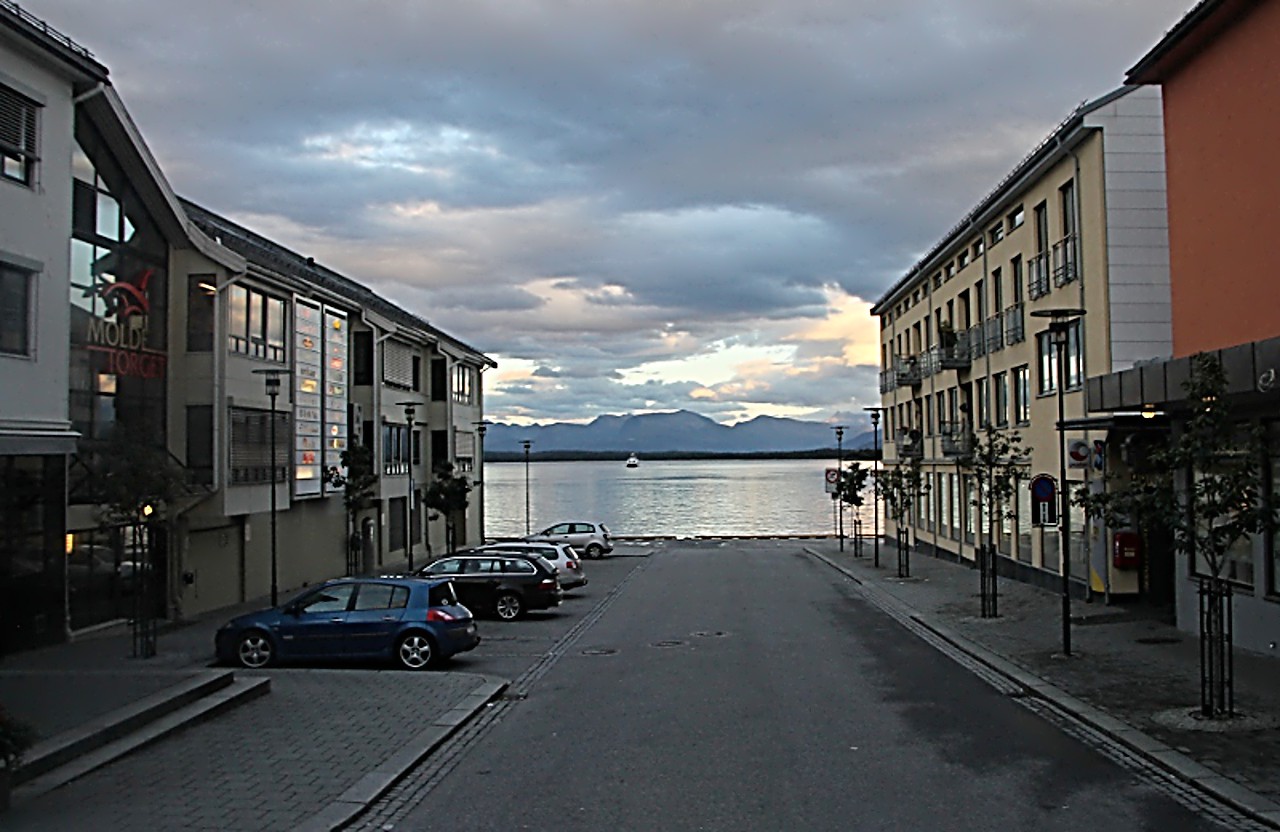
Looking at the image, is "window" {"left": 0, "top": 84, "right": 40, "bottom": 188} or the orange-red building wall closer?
the orange-red building wall

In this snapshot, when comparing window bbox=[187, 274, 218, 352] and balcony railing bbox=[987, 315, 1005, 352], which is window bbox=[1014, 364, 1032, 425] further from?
window bbox=[187, 274, 218, 352]

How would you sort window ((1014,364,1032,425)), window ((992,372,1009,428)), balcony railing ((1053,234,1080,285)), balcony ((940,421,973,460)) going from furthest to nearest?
balcony ((940,421,973,460)), window ((992,372,1009,428)), window ((1014,364,1032,425)), balcony railing ((1053,234,1080,285))

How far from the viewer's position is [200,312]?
2625 centimetres

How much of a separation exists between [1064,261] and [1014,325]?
557 cm

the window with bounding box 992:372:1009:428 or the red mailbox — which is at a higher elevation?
the window with bounding box 992:372:1009:428

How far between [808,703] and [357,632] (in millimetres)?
7616

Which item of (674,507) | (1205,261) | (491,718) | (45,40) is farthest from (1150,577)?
(674,507)

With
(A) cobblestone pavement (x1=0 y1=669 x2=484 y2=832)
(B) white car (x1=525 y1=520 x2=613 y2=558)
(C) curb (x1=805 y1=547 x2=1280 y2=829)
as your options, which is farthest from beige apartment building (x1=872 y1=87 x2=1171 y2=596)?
(B) white car (x1=525 y1=520 x2=613 y2=558)

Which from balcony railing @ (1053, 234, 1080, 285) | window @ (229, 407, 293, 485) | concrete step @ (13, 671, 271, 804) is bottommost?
concrete step @ (13, 671, 271, 804)

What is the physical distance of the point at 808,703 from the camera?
15242 millimetres

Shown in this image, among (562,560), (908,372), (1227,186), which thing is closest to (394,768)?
(1227,186)

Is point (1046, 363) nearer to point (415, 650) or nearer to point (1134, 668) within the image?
point (1134, 668)

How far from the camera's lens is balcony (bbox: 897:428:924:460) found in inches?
2031

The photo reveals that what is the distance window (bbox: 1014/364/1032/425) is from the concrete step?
79.3ft
